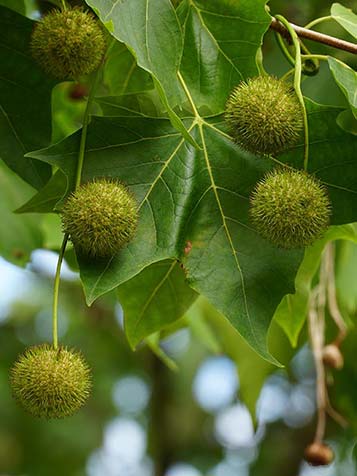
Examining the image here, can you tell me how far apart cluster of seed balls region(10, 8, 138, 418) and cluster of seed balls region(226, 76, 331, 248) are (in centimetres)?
28

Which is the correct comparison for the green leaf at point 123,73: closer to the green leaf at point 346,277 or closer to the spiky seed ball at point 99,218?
the spiky seed ball at point 99,218

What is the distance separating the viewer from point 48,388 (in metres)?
1.95

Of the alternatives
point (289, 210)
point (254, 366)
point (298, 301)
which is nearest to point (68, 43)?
point (289, 210)

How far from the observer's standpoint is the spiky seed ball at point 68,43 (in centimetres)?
207

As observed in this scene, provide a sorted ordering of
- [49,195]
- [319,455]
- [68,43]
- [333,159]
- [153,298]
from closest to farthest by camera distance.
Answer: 1. [68,43]
2. [333,159]
3. [49,195]
4. [153,298]
5. [319,455]

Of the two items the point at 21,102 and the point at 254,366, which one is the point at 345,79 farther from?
the point at 254,366

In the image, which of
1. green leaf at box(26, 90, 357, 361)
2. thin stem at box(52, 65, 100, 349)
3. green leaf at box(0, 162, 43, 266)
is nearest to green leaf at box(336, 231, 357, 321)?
green leaf at box(0, 162, 43, 266)

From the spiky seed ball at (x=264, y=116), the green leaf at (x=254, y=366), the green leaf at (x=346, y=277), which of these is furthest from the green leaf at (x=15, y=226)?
the spiky seed ball at (x=264, y=116)

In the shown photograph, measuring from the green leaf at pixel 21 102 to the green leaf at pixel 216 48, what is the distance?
0.35 metres

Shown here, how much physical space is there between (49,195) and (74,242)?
34 centimetres

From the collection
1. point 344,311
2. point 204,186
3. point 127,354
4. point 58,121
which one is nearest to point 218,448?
point 127,354

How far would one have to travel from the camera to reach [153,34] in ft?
6.47

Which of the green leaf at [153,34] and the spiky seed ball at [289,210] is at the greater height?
the green leaf at [153,34]

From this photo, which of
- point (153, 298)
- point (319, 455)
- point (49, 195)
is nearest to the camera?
point (49, 195)
